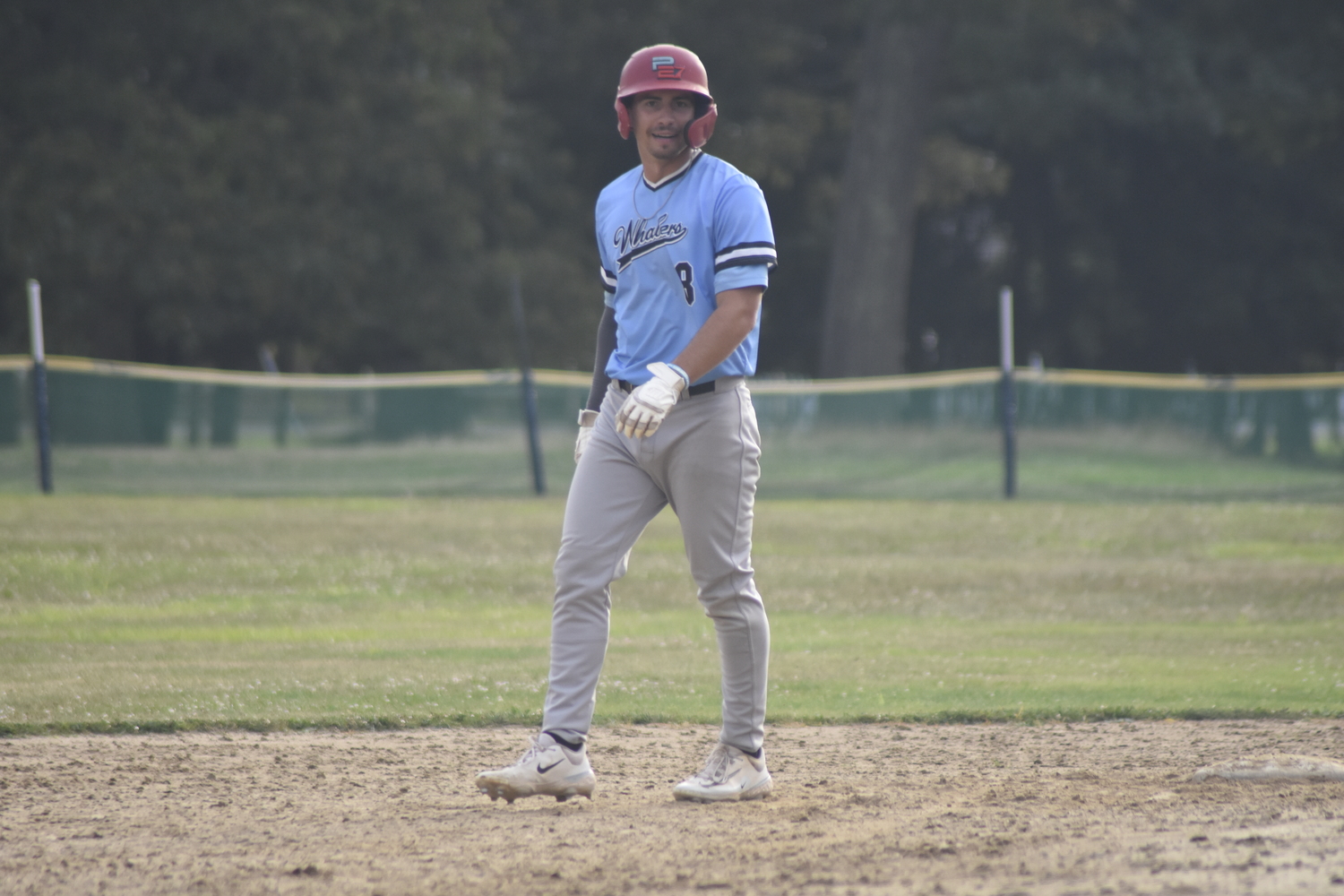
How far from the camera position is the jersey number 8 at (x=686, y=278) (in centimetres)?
456

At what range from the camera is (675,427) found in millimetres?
4602

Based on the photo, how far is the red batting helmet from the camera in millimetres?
4645

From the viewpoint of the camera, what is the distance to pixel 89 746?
19.4 ft

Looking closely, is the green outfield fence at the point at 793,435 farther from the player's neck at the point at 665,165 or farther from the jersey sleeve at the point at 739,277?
the jersey sleeve at the point at 739,277

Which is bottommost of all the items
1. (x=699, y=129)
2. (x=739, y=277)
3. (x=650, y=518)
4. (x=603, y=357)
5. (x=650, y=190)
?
(x=650, y=518)

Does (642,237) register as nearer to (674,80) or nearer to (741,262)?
(741,262)

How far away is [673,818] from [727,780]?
29cm

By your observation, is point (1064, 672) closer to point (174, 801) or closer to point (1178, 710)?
point (1178, 710)

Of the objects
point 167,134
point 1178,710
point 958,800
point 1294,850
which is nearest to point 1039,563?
point 1178,710

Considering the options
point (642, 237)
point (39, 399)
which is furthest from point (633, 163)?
point (642, 237)

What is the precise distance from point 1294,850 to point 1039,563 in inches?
326

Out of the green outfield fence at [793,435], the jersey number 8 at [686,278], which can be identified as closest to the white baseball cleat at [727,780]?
the jersey number 8 at [686,278]

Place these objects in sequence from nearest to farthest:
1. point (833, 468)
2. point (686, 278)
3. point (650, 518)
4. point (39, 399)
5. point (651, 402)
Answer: point (651, 402) → point (686, 278) → point (650, 518) → point (39, 399) → point (833, 468)

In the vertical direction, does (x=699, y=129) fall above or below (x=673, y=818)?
above
